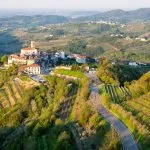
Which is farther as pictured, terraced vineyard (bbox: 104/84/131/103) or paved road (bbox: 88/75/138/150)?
terraced vineyard (bbox: 104/84/131/103)

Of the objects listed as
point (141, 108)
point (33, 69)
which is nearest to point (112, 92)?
point (141, 108)

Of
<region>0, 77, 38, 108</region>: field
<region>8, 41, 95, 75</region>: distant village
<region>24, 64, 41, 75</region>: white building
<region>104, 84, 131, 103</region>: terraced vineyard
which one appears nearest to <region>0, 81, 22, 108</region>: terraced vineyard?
<region>0, 77, 38, 108</region>: field

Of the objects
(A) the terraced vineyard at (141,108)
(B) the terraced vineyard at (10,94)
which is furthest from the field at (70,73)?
(A) the terraced vineyard at (141,108)

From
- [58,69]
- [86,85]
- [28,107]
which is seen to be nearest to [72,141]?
[28,107]

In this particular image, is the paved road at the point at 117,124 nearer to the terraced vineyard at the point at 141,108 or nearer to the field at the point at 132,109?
the field at the point at 132,109

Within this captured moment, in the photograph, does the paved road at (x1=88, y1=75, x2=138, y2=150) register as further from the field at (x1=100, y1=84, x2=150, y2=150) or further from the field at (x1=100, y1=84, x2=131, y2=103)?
the field at (x1=100, y1=84, x2=131, y2=103)

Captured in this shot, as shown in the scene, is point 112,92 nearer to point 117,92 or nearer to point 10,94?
point 117,92
